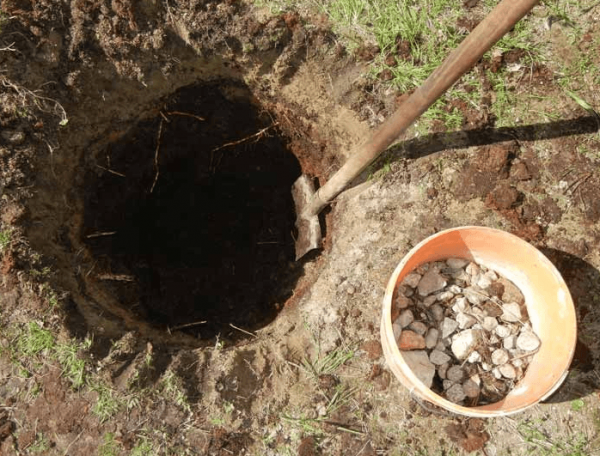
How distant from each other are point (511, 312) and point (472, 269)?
260 mm

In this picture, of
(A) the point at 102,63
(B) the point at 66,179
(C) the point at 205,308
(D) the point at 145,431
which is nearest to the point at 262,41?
(A) the point at 102,63

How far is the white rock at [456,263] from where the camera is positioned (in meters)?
2.17

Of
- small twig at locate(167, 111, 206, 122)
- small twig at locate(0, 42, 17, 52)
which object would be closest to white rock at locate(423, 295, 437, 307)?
small twig at locate(167, 111, 206, 122)

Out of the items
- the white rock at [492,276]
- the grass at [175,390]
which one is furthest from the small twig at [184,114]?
the white rock at [492,276]

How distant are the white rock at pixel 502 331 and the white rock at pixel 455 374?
0.26m

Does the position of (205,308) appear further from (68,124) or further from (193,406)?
(68,124)

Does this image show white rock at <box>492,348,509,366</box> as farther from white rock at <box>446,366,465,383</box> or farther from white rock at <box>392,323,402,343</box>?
white rock at <box>392,323,402,343</box>

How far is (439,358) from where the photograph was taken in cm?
203

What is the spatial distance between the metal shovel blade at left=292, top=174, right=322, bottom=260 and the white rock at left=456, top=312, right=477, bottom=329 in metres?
0.83

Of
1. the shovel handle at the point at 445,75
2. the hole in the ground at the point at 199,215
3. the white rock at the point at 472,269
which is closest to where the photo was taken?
the shovel handle at the point at 445,75

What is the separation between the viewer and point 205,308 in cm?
266

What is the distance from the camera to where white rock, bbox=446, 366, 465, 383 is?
2.00 metres

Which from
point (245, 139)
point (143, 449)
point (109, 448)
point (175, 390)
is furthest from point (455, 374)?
point (245, 139)

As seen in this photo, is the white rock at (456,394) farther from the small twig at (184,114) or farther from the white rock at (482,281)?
the small twig at (184,114)
